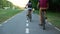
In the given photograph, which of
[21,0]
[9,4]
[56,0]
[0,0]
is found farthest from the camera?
[21,0]

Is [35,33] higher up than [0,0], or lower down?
higher up

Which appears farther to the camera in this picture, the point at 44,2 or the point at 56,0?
the point at 56,0

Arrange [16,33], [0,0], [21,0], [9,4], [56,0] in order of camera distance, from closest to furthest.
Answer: [16,33]
[56,0]
[0,0]
[9,4]
[21,0]

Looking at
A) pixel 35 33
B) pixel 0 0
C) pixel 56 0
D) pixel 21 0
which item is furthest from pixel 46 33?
pixel 21 0

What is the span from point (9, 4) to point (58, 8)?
36.3 metres

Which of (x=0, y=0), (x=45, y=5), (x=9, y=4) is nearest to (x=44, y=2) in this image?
(x=45, y=5)

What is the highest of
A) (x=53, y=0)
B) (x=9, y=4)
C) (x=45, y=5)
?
(x=45, y=5)

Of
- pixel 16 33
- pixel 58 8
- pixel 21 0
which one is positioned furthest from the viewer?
pixel 21 0

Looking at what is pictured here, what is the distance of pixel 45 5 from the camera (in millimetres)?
12922

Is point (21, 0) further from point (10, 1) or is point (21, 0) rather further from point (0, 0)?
point (0, 0)

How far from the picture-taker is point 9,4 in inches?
3019

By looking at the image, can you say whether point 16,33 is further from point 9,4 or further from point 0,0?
point 9,4

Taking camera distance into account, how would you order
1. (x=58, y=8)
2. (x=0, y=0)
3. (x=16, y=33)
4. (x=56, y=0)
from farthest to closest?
(x=0, y=0) < (x=58, y=8) < (x=56, y=0) < (x=16, y=33)

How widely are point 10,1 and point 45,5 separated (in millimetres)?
65788
